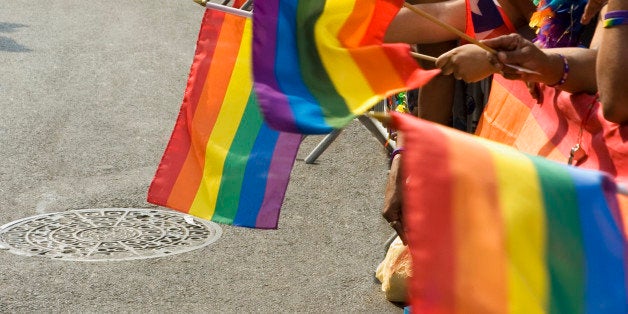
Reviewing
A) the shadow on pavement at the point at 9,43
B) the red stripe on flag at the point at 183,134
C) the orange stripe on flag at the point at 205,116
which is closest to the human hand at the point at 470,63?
the orange stripe on flag at the point at 205,116

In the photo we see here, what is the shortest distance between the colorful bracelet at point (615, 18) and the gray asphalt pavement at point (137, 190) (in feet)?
9.29

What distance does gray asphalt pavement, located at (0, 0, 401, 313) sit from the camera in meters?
5.78

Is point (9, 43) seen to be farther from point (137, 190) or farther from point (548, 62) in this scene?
point (548, 62)

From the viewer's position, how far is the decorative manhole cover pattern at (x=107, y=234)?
6.37 m

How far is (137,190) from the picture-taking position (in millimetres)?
7461

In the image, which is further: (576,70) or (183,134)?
(183,134)

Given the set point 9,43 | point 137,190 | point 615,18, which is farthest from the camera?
point 9,43

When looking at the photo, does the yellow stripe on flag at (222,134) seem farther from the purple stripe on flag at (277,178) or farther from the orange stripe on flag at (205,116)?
the purple stripe on flag at (277,178)

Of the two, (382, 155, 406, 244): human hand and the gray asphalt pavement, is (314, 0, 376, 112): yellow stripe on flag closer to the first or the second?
(382, 155, 406, 244): human hand

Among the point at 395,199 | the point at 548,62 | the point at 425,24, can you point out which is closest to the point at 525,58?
the point at 548,62

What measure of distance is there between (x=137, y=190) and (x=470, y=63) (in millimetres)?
4366

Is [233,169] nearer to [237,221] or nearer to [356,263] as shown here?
[237,221]

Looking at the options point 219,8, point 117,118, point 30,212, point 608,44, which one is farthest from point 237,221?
point 117,118

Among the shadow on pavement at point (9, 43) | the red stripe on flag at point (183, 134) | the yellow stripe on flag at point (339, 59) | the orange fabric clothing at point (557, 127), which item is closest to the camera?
the orange fabric clothing at point (557, 127)
